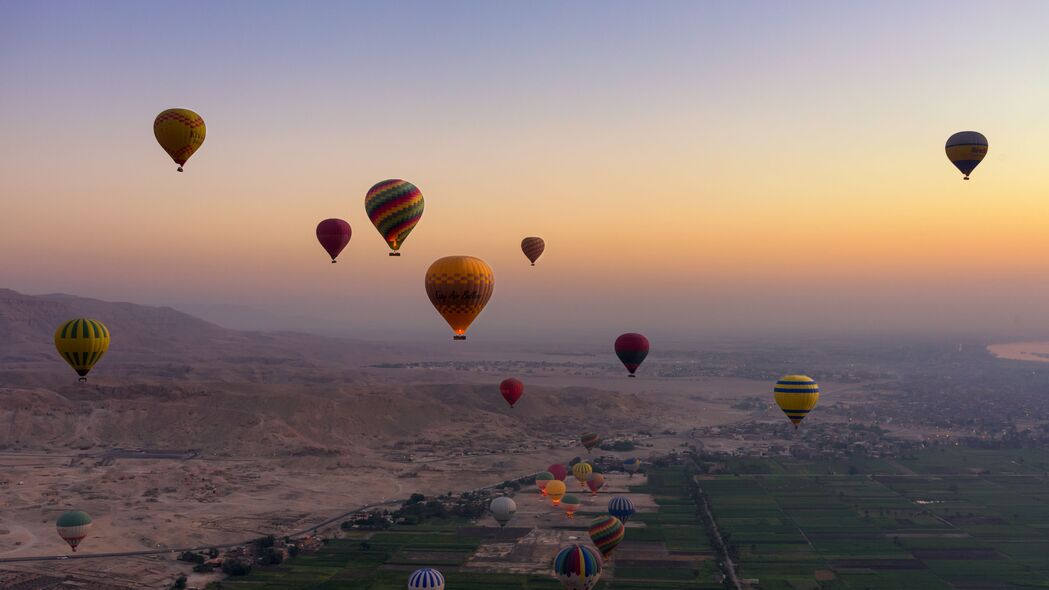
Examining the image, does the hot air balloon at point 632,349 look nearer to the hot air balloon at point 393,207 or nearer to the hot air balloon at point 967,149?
the hot air balloon at point 393,207

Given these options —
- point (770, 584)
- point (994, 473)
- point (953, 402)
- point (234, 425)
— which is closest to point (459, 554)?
point (770, 584)

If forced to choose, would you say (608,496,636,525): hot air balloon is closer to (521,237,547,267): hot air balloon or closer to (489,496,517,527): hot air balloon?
(489,496,517,527): hot air balloon

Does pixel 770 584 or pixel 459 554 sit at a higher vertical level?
pixel 459 554

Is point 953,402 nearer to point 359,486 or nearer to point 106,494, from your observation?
point 359,486

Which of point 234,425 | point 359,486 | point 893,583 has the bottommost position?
point 893,583

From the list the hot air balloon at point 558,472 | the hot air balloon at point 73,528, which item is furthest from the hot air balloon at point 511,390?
Result: the hot air balloon at point 73,528

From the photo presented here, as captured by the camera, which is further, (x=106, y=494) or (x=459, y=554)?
(x=106, y=494)
